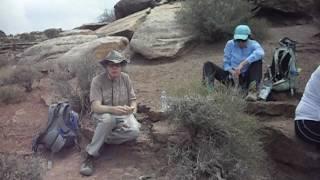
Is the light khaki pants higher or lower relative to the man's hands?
lower

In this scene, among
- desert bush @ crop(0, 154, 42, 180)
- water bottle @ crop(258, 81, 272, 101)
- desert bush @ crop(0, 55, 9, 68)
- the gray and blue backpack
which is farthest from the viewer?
desert bush @ crop(0, 55, 9, 68)

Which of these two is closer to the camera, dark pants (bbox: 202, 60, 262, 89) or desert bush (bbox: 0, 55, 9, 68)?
dark pants (bbox: 202, 60, 262, 89)

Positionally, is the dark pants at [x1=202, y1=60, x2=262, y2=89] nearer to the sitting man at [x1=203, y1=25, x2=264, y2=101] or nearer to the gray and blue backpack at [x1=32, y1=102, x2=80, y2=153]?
the sitting man at [x1=203, y1=25, x2=264, y2=101]

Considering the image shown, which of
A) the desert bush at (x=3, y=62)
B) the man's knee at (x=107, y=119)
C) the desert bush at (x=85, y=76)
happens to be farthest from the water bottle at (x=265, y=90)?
the desert bush at (x=3, y=62)

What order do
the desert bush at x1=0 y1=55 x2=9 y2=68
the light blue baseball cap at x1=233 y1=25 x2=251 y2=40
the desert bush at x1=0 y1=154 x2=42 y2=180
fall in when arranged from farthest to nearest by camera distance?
the desert bush at x1=0 y1=55 x2=9 y2=68, the light blue baseball cap at x1=233 y1=25 x2=251 y2=40, the desert bush at x1=0 y1=154 x2=42 y2=180

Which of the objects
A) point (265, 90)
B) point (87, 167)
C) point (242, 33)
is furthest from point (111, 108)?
point (242, 33)

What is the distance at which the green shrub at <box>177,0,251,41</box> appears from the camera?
1277 centimetres

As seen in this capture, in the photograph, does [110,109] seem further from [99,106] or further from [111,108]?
[99,106]

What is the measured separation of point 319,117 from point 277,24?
8.45 meters

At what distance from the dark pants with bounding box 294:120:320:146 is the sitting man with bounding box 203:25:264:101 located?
5.38ft

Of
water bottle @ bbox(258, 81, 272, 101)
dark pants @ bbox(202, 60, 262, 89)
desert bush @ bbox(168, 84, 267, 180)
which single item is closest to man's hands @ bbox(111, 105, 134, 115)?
desert bush @ bbox(168, 84, 267, 180)

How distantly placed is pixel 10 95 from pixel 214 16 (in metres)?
4.88

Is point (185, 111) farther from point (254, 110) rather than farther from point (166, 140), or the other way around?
point (254, 110)

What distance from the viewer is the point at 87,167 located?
7414mm
